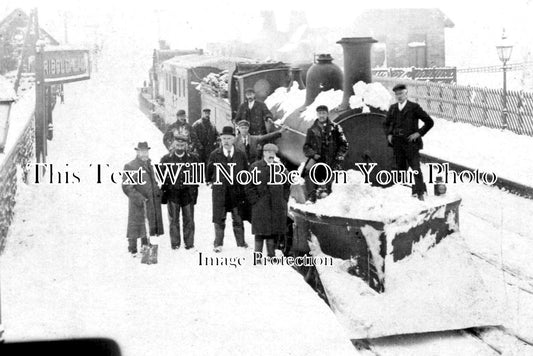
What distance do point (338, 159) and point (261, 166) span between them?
936 millimetres

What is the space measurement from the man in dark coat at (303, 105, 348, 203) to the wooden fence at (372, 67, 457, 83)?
2264 centimetres

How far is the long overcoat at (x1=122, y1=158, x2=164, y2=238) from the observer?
7348 mm

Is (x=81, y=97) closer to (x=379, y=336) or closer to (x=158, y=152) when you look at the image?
(x=158, y=152)

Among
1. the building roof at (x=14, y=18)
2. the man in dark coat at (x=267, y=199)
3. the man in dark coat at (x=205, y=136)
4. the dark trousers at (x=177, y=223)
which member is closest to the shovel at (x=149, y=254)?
the dark trousers at (x=177, y=223)

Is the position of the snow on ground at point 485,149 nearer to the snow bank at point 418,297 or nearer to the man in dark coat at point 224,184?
the snow bank at point 418,297

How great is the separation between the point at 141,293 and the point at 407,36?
3240cm

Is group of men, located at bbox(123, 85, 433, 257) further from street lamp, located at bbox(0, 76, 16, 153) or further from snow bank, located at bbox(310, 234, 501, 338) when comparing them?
street lamp, located at bbox(0, 76, 16, 153)

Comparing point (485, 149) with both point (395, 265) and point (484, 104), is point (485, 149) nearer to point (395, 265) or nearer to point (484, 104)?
point (484, 104)

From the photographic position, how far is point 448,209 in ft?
21.1

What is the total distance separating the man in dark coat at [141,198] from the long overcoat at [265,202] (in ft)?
4.07

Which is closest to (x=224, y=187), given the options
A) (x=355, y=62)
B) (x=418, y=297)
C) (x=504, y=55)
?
(x=355, y=62)

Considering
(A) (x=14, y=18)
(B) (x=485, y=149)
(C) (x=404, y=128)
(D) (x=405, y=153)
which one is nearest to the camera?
(C) (x=404, y=128)

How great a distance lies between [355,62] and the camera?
725 centimetres

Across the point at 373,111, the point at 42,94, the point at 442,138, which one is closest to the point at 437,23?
the point at 442,138
